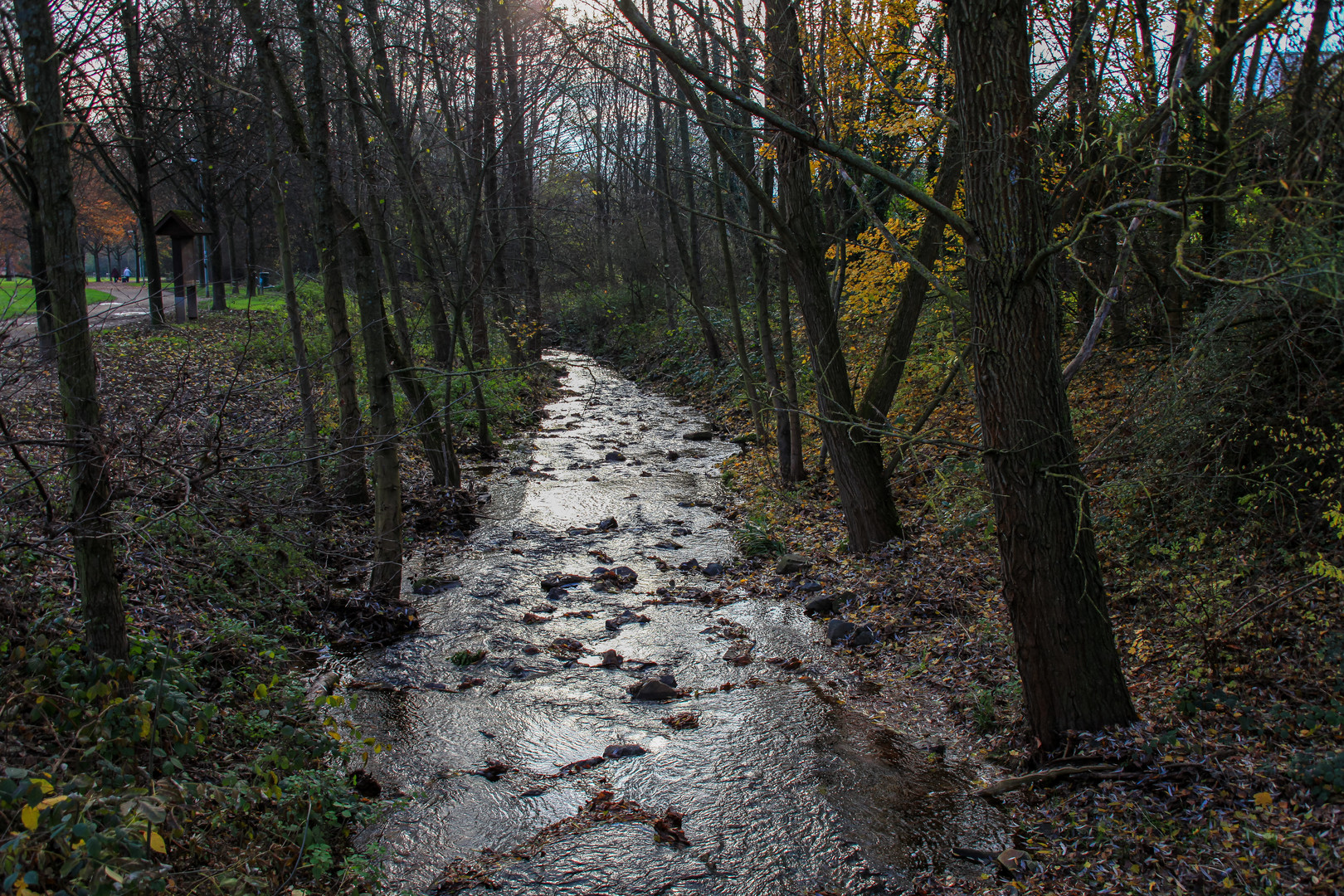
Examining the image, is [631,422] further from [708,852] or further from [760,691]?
[708,852]

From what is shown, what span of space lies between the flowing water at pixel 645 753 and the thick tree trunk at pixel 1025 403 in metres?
1.02

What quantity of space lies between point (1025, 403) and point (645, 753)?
3.39 m

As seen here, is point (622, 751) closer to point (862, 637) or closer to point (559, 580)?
point (862, 637)

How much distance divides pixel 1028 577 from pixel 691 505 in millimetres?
7694

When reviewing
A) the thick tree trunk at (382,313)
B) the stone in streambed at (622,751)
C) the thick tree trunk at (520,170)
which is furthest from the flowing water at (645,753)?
the thick tree trunk at (520,170)

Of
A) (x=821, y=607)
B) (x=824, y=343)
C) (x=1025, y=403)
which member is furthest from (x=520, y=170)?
(x=1025, y=403)

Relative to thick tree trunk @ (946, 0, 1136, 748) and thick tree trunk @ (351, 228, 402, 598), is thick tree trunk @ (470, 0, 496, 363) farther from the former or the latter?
thick tree trunk @ (946, 0, 1136, 748)

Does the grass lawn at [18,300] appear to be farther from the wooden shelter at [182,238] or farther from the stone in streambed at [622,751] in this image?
the wooden shelter at [182,238]

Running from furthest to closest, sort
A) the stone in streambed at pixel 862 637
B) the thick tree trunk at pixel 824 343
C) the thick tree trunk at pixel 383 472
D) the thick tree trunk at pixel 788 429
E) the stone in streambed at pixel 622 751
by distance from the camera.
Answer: the thick tree trunk at pixel 788 429
the thick tree trunk at pixel 824 343
the thick tree trunk at pixel 383 472
the stone in streambed at pixel 862 637
the stone in streambed at pixel 622 751

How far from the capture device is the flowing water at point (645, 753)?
4.48 m

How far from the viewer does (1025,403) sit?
4.61m

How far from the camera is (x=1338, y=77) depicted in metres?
3.34

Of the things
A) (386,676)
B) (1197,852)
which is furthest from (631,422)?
(1197,852)

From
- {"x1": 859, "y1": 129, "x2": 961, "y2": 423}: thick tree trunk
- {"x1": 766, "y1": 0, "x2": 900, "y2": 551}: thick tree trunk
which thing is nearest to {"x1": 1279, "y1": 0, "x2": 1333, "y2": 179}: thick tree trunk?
{"x1": 859, "y1": 129, "x2": 961, "y2": 423}: thick tree trunk
